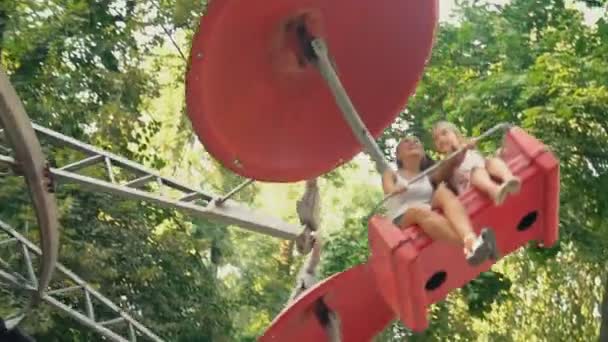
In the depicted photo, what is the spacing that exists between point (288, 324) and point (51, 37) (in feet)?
26.7

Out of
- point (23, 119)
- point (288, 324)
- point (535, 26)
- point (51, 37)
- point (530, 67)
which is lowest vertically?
point (288, 324)

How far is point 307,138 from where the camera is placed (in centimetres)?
659

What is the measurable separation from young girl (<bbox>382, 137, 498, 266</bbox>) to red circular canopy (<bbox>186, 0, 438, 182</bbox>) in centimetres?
59

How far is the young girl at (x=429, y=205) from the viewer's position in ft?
16.8

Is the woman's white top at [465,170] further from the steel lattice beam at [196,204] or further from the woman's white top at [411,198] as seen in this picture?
the steel lattice beam at [196,204]

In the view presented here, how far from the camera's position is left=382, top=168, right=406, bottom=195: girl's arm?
18.6 feet

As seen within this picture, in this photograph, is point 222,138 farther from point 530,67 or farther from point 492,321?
point 492,321

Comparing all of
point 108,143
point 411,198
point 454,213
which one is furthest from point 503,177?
point 108,143

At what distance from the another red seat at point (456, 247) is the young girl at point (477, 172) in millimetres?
113

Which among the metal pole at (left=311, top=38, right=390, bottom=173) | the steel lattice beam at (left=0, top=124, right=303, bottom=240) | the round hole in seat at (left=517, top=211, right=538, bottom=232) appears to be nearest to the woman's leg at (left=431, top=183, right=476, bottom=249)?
the metal pole at (left=311, top=38, right=390, bottom=173)

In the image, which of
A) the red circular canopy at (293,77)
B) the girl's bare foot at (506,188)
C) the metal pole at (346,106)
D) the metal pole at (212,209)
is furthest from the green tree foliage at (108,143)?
the girl's bare foot at (506,188)

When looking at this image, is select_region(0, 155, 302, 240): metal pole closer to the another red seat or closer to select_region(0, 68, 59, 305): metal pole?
select_region(0, 68, 59, 305): metal pole

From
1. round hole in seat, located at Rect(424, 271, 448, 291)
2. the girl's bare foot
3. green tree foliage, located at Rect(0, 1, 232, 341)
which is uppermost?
green tree foliage, located at Rect(0, 1, 232, 341)

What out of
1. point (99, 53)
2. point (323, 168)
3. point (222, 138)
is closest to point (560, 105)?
point (323, 168)
